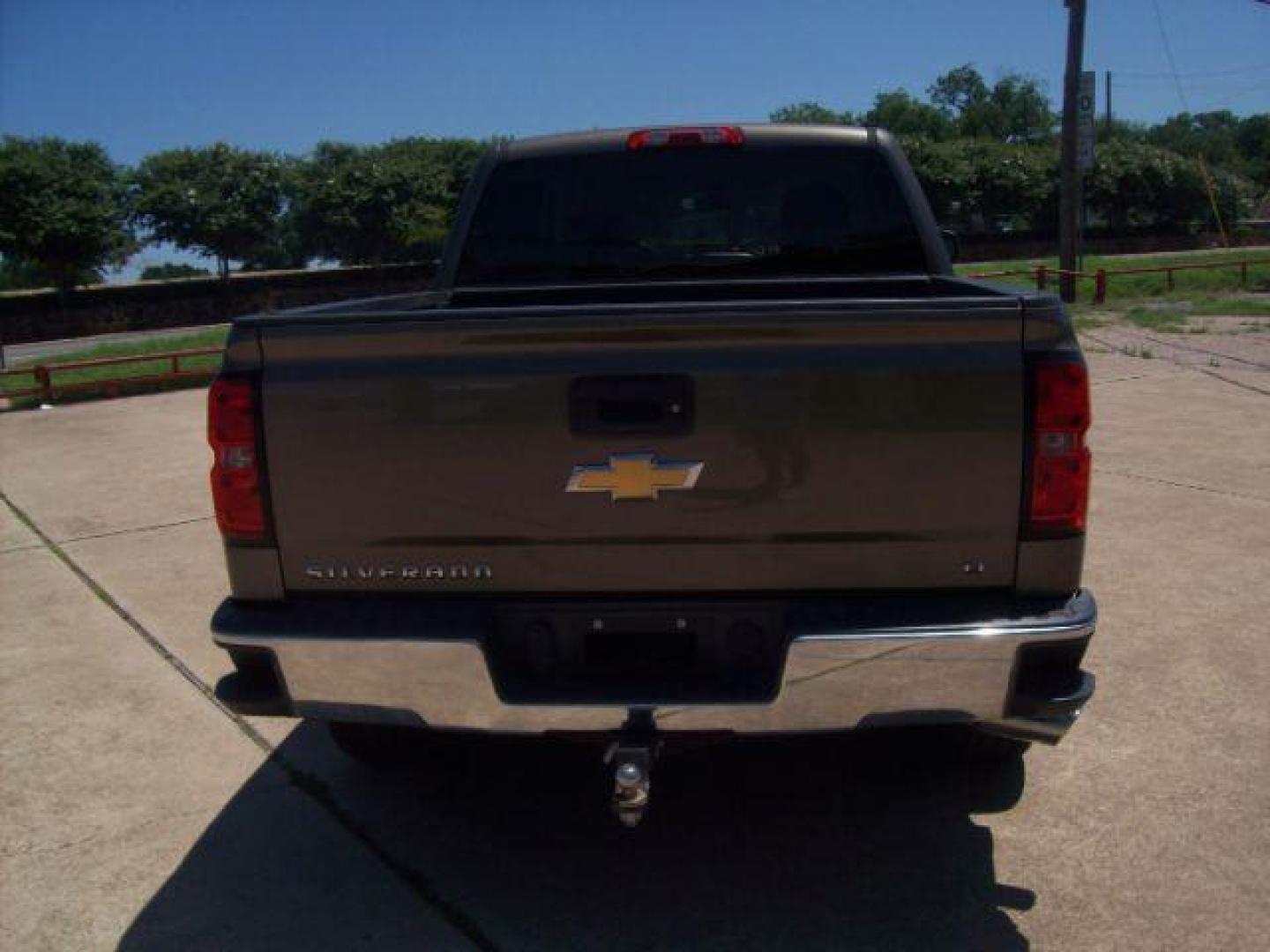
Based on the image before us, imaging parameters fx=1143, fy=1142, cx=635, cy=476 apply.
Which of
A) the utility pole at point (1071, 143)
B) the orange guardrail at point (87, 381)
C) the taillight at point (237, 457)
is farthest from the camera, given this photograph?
Answer: the utility pole at point (1071, 143)

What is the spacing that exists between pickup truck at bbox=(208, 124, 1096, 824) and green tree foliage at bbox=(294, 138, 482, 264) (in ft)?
169

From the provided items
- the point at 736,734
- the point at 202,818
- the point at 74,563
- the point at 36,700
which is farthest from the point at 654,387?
the point at 74,563

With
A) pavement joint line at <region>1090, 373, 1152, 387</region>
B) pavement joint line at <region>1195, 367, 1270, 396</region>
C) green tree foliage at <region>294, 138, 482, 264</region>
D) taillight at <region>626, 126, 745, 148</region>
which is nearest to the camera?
taillight at <region>626, 126, 745, 148</region>

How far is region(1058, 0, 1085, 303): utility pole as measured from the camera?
22016mm

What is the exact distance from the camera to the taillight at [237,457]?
110 inches

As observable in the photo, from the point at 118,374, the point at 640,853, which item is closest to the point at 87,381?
the point at 118,374

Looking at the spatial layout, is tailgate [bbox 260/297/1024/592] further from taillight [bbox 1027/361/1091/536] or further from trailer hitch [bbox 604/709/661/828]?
trailer hitch [bbox 604/709/661/828]

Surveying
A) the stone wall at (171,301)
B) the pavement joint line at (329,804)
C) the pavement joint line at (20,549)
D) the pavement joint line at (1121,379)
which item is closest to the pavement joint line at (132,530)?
the pavement joint line at (20,549)

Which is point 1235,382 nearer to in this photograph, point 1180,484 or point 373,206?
point 1180,484

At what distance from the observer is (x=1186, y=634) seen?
4879 mm

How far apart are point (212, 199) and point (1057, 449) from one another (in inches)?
2112

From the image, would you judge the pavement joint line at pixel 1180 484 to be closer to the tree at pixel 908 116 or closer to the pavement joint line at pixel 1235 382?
the pavement joint line at pixel 1235 382

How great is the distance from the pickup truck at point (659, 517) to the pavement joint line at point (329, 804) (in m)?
0.58

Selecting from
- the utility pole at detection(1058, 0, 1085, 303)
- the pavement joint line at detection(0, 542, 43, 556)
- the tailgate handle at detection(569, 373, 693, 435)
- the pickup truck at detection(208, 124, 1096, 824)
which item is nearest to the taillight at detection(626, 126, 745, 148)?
the pickup truck at detection(208, 124, 1096, 824)
